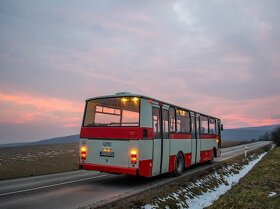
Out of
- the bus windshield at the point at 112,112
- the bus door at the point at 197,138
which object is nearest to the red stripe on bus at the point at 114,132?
the bus windshield at the point at 112,112

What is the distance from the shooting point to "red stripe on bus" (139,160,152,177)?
458 inches

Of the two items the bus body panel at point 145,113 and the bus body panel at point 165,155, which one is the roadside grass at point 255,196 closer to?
the bus body panel at point 165,155

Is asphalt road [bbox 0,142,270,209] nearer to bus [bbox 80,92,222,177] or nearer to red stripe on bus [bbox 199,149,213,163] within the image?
bus [bbox 80,92,222,177]

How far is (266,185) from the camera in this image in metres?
11.8

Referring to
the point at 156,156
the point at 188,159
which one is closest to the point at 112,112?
the point at 156,156

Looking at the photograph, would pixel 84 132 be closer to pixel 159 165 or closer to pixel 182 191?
pixel 159 165

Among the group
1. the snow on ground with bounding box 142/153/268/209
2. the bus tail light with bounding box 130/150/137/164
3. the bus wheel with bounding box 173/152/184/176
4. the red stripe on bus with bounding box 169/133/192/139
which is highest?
the red stripe on bus with bounding box 169/133/192/139

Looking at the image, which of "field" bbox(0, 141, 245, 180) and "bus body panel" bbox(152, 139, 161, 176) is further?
"field" bbox(0, 141, 245, 180)

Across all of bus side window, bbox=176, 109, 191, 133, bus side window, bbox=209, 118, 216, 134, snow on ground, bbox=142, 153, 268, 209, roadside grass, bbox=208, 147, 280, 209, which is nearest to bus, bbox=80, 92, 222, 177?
bus side window, bbox=176, 109, 191, 133

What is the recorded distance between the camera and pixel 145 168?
11.9 meters

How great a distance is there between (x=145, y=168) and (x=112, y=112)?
249cm

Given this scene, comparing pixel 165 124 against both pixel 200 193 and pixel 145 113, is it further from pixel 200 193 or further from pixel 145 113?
pixel 200 193

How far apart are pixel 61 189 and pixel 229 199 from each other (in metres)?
5.52

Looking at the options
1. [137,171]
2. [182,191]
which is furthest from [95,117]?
[182,191]
